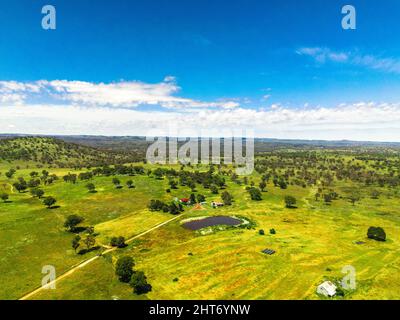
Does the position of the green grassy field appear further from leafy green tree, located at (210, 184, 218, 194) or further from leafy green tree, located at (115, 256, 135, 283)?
leafy green tree, located at (210, 184, 218, 194)

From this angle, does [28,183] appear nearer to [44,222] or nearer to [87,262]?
[44,222]

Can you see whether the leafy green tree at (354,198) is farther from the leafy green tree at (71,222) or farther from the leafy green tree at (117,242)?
the leafy green tree at (71,222)

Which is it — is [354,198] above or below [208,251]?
above

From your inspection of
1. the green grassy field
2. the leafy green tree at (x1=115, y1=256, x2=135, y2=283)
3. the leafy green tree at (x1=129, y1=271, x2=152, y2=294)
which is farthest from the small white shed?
the leafy green tree at (x1=115, y1=256, x2=135, y2=283)

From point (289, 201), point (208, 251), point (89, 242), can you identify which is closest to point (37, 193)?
point (89, 242)

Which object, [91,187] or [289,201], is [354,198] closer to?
[289,201]

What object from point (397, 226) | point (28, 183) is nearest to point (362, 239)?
point (397, 226)

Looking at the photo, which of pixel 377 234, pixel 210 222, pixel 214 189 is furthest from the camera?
pixel 214 189
